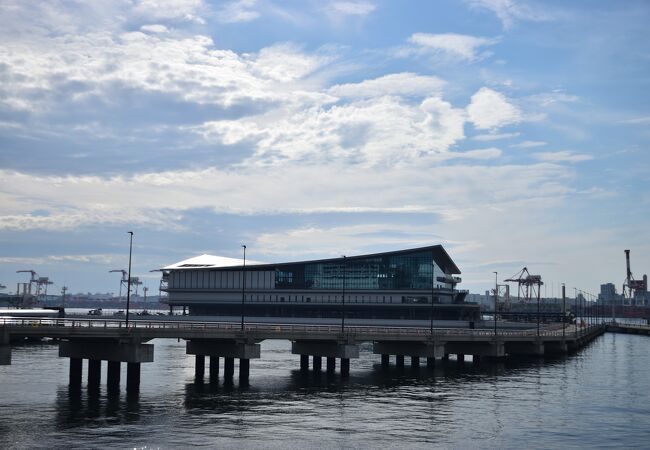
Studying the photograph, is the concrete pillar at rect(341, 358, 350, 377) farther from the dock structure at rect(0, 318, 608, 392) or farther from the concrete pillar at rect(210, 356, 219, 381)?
the concrete pillar at rect(210, 356, 219, 381)

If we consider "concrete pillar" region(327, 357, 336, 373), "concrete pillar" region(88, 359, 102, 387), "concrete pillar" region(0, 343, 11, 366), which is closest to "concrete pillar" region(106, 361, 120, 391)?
"concrete pillar" region(88, 359, 102, 387)

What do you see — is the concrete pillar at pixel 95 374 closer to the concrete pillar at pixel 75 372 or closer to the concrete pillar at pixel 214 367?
the concrete pillar at pixel 75 372

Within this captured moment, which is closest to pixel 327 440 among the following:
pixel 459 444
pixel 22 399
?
pixel 459 444

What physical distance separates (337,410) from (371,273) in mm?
127260

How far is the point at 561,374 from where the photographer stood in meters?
95.4

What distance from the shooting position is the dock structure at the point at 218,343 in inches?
2685

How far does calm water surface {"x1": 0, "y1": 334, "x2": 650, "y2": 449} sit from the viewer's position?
4991cm

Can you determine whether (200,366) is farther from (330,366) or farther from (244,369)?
(330,366)

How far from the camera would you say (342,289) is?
616ft

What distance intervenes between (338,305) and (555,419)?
129 metres

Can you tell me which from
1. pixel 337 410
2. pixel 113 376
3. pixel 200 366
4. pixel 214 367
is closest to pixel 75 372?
pixel 113 376

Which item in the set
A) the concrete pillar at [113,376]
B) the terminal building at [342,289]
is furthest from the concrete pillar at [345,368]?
the terminal building at [342,289]

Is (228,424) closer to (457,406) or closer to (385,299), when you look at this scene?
(457,406)

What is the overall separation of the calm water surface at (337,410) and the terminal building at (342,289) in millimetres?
87531
